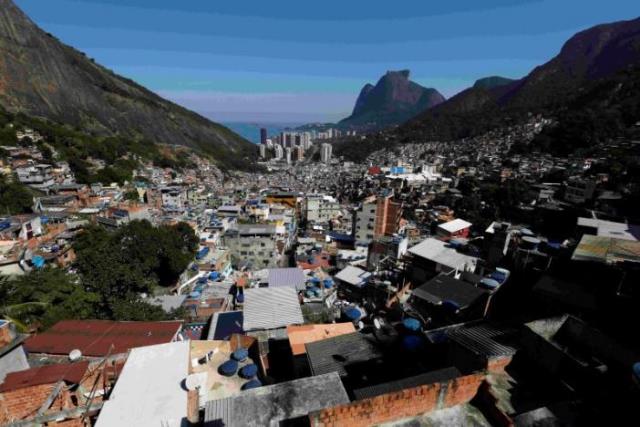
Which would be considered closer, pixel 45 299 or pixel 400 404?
pixel 400 404

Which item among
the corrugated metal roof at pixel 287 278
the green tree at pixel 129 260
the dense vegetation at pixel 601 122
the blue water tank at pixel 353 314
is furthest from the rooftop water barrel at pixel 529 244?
the dense vegetation at pixel 601 122

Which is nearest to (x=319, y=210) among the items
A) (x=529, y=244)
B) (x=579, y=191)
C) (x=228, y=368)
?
(x=579, y=191)

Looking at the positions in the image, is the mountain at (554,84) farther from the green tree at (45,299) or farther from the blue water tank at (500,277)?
the green tree at (45,299)

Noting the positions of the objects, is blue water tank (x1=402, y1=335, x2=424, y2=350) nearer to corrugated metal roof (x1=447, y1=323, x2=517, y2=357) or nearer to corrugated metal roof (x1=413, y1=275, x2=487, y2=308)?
corrugated metal roof (x1=447, y1=323, x2=517, y2=357)

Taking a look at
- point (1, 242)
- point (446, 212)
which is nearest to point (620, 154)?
point (446, 212)

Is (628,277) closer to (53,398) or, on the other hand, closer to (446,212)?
(53,398)

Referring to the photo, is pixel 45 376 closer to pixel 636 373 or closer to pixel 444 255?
pixel 636 373
